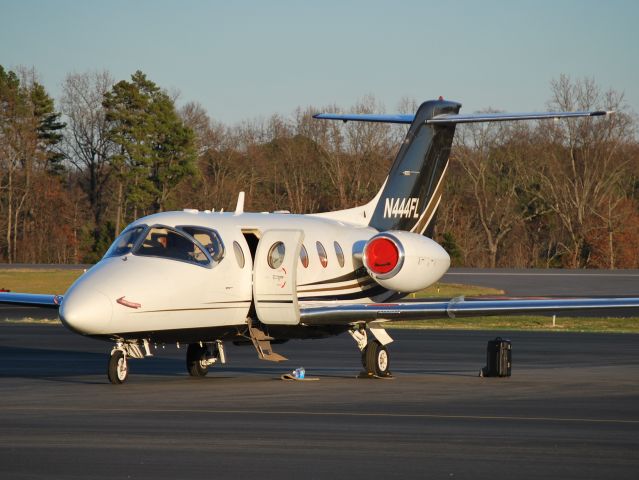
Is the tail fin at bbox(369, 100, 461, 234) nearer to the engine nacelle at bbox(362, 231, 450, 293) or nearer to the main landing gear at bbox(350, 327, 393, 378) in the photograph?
the engine nacelle at bbox(362, 231, 450, 293)

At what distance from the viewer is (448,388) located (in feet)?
57.0

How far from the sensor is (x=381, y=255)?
2086cm

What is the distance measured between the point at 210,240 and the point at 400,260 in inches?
145

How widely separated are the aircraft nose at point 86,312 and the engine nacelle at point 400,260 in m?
5.87

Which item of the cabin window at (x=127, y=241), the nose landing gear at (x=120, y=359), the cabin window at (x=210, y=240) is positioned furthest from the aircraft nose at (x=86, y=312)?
the cabin window at (x=210, y=240)

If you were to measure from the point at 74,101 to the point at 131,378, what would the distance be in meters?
73.4

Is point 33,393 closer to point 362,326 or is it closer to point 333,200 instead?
point 362,326

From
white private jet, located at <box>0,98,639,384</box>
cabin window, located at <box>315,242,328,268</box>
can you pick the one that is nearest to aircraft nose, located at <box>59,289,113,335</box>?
white private jet, located at <box>0,98,639,384</box>

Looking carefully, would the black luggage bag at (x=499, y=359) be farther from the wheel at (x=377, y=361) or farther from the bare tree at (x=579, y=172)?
the bare tree at (x=579, y=172)

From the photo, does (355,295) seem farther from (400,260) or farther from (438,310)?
(438,310)

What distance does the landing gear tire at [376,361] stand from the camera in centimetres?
1955

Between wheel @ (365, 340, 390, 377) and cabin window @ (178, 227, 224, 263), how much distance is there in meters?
3.09

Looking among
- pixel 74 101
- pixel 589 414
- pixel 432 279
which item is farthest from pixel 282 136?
pixel 589 414

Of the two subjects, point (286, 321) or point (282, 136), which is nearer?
point (286, 321)
